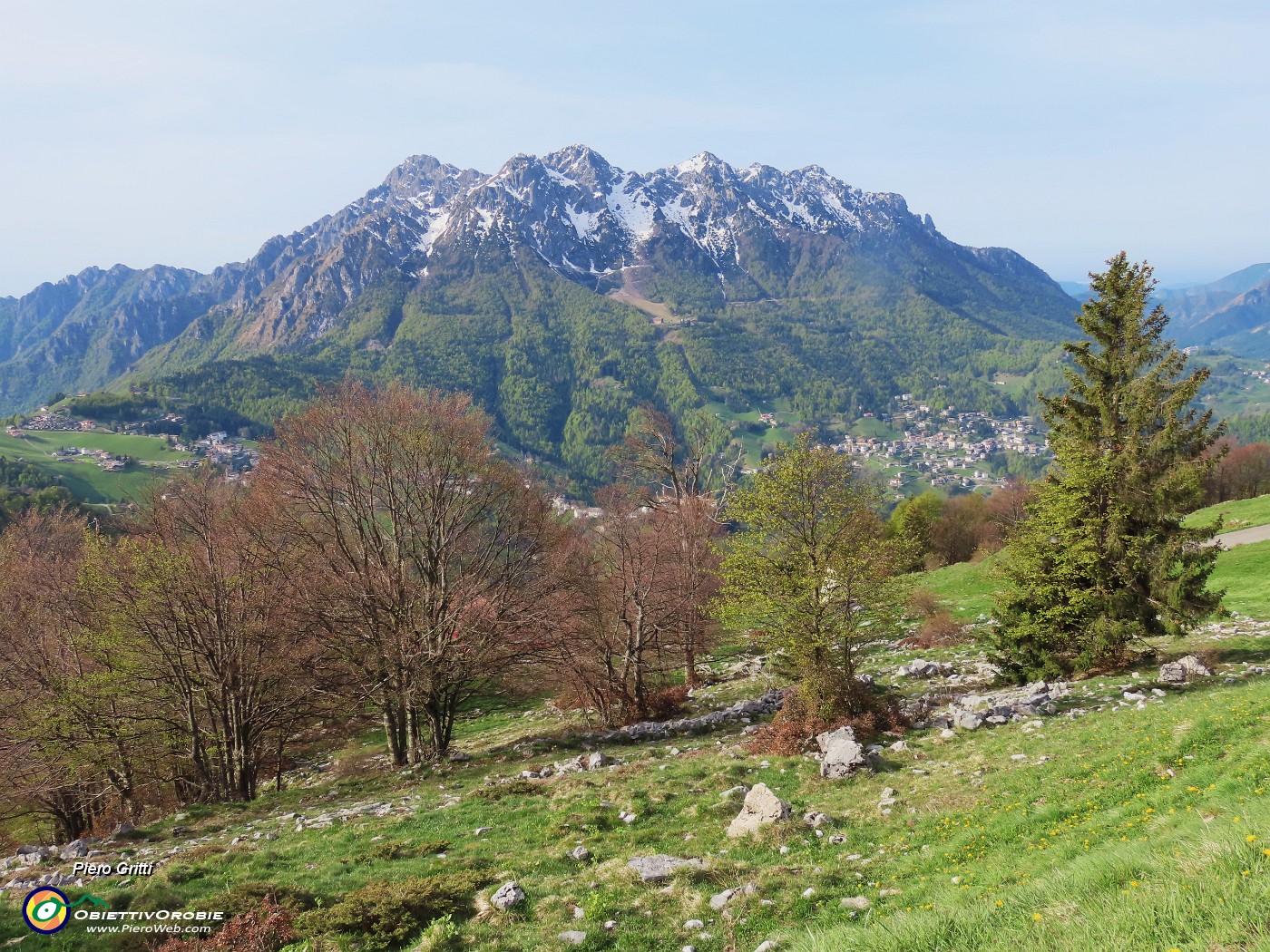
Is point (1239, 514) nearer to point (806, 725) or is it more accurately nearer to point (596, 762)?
point (806, 725)

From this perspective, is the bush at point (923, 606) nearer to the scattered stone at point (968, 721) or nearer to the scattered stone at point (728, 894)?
the scattered stone at point (968, 721)

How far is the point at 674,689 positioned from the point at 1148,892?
2734 cm

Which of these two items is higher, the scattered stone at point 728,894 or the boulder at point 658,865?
the scattered stone at point 728,894

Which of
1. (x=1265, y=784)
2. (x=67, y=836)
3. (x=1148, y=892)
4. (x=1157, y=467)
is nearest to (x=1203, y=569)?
(x=1157, y=467)

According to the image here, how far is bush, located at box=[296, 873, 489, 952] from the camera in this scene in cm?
1044

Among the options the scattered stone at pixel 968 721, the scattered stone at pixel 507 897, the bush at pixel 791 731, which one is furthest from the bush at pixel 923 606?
the scattered stone at pixel 507 897

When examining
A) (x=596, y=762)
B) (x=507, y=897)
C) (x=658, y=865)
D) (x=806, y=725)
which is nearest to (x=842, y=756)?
(x=806, y=725)

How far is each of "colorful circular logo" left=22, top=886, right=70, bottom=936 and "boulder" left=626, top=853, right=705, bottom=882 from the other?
33.4 feet

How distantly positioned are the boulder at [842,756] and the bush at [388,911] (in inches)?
405

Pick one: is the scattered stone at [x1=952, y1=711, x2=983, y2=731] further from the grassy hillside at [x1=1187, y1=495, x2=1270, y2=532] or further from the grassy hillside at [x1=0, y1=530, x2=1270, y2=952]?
the grassy hillside at [x1=1187, y1=495, x2=1270, y2=532]

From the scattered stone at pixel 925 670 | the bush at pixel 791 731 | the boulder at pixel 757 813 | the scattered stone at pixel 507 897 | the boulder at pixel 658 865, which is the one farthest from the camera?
the scattered stone at pixel 925 670

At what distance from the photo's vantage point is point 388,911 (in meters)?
10.8

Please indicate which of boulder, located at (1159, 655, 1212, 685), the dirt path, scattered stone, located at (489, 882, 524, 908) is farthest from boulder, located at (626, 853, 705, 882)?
the dirt path

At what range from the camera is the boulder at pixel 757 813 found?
13.9 m
